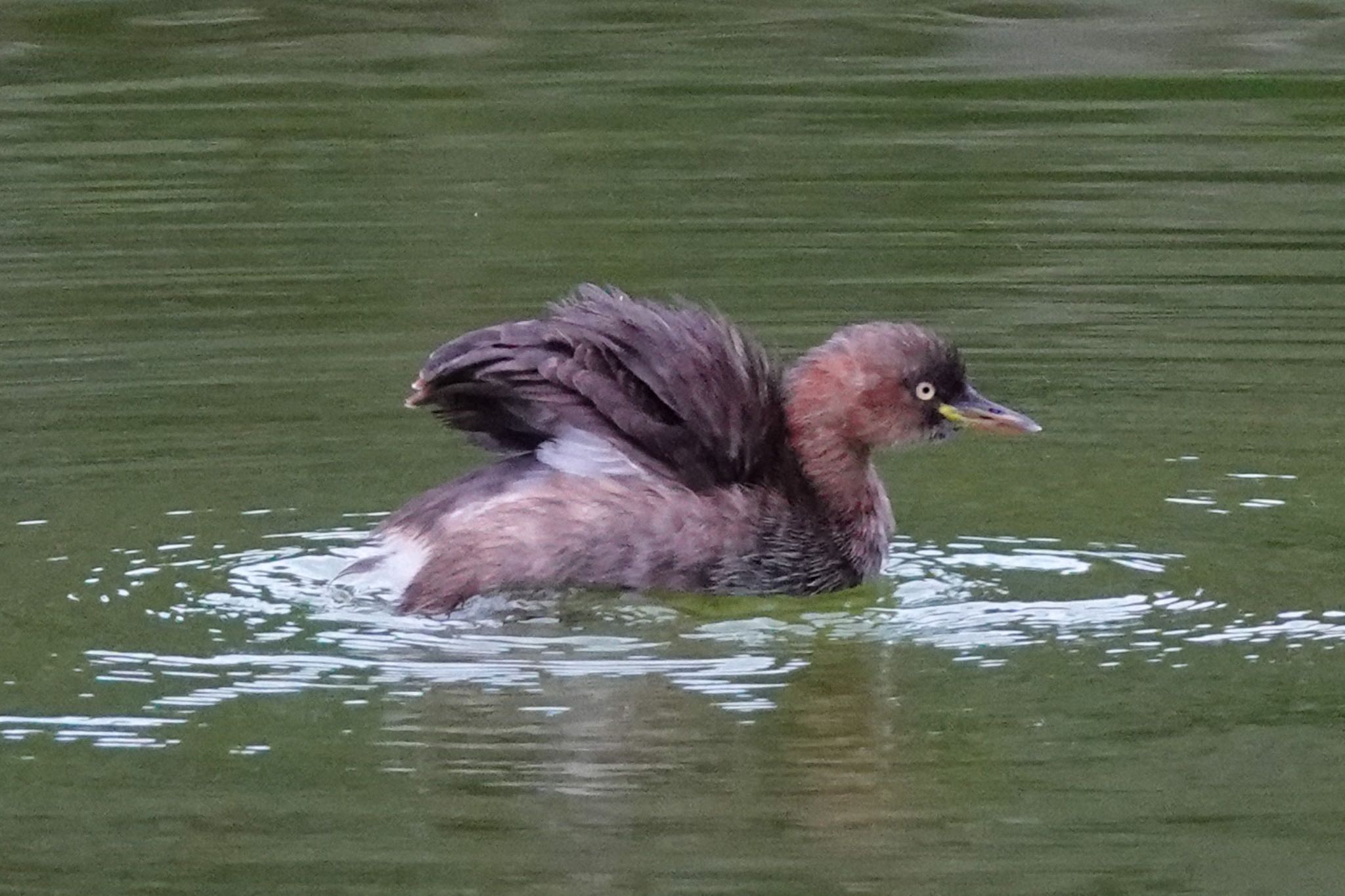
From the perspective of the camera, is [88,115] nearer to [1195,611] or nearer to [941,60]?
[941,60]

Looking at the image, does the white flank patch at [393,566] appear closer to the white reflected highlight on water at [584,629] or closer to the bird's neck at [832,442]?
the white reflected highlight on water at [584,629]

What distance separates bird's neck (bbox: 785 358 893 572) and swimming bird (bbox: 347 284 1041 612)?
61 mm

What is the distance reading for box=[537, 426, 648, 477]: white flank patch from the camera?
299 inches

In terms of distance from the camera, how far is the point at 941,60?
14.9 metres

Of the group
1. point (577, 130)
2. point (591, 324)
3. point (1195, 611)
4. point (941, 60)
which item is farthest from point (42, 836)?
point (941, 60)

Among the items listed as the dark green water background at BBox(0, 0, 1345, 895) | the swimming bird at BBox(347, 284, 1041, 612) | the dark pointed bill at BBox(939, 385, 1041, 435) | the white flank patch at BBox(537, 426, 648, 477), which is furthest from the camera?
the dark pointed bill at BBox(939, 385, 1041, 435)

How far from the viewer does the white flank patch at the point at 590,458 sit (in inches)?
299

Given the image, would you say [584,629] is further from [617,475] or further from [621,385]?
[621,385]

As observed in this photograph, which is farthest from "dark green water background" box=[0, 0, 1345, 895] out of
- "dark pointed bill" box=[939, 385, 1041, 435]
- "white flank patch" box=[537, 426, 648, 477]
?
"white flank patch" box=[537, 426, 648, 477]

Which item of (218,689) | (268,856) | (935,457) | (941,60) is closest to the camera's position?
(268,856)

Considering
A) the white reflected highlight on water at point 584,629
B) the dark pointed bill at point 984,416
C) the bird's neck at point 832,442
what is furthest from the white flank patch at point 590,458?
the dark pointed bill at point 984,416

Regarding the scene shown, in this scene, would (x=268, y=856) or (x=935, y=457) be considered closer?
(x=268, y=856)

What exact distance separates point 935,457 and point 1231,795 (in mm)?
3340

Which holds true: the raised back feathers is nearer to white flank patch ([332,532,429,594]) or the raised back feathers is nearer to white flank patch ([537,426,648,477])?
white flank patch ([537,426,648,477])
